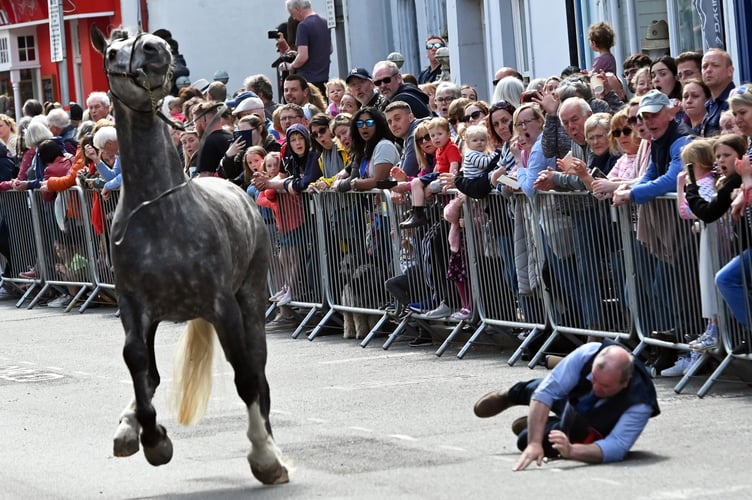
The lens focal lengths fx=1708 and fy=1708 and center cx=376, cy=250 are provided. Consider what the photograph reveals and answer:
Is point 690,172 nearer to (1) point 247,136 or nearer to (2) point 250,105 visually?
(1) point 247,136

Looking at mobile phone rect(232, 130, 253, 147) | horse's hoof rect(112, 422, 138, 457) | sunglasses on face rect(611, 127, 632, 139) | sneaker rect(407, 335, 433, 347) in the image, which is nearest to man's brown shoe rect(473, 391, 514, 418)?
horse's hoof rect(112, 422, 138, 457)

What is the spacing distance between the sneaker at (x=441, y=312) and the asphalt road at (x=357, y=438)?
31 centimetres

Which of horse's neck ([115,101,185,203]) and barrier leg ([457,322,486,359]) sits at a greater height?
horse's neck ([115,101,185,203])

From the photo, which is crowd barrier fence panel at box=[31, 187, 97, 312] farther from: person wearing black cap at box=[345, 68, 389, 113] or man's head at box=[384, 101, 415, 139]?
man's head at box=[384, 101, 415, 139]

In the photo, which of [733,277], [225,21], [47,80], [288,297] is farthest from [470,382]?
[47,80]

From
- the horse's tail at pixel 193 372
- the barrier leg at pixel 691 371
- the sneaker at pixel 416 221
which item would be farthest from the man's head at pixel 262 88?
the horse's tail at pixel 193 372

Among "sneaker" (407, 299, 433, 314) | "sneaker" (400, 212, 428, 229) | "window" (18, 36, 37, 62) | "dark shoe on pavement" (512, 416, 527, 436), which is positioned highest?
"window" (18, 36, 37, 62)

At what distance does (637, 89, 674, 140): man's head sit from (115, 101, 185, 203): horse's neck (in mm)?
4015

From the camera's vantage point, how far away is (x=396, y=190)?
14.3m

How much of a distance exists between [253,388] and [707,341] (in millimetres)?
3463

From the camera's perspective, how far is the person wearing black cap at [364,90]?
1631 cm

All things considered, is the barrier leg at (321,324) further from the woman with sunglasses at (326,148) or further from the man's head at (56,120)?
the man's head at (56,120)

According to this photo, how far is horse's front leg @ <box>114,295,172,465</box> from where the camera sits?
870 centimetres

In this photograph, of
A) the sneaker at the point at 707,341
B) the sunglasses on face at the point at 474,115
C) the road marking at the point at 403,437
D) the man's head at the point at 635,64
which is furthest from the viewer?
the man's head at the point at 635,64
